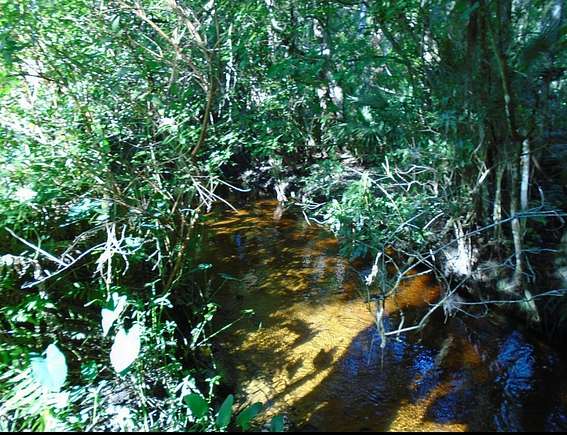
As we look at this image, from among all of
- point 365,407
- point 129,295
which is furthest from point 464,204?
point 129,295

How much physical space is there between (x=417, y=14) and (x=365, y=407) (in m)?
3.61

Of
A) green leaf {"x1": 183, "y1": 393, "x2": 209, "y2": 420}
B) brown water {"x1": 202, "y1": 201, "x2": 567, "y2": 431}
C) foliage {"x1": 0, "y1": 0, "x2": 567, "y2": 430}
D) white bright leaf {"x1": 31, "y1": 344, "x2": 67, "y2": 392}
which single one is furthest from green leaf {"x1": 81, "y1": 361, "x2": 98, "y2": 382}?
brown water {"x1": 202, "y1": 201, "x2": 567, "y2": 431}

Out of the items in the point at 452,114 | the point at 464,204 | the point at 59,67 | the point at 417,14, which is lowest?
the point at 464,204

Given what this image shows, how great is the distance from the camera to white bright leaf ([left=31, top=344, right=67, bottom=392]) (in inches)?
95.1

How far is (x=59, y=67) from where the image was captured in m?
3.20

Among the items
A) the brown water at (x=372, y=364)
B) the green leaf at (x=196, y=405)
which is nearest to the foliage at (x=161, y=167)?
the green leaf at (x=196, y=405)

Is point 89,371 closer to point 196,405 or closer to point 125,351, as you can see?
point 125,351

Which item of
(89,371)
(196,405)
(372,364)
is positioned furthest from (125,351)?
(372,364)

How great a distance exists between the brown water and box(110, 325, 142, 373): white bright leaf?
4.01 ft

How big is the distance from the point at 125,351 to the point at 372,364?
222 centimetres

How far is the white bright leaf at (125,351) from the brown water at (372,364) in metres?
1.22

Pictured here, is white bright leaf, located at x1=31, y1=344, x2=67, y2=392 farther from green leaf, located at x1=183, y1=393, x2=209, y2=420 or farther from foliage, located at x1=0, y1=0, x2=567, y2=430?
green leaf, located at x1=183, y1=393, x2=209, y2=420

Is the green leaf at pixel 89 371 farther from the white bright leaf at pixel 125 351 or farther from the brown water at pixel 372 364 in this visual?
the brown water at pixel 372 364

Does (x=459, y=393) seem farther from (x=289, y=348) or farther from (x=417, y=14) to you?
(x=417, y=14)
